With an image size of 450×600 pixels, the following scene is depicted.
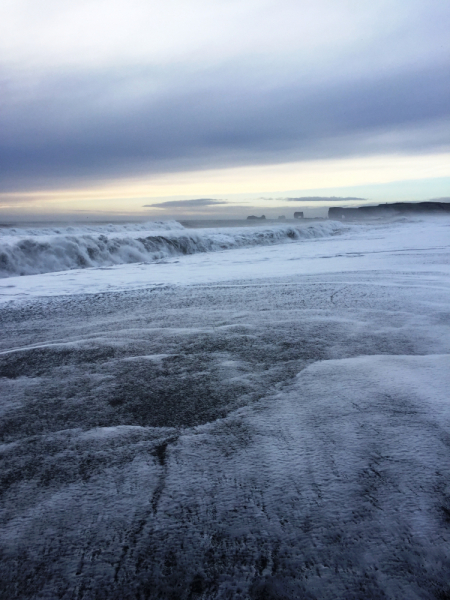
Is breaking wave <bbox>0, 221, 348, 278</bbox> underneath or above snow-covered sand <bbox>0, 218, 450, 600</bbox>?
underneath

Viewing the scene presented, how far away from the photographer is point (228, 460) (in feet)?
3.97

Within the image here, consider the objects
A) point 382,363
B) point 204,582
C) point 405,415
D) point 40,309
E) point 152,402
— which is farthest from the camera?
point 40,309

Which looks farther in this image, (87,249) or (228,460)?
(87,249)

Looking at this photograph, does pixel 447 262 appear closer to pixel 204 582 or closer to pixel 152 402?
pixel 152 402

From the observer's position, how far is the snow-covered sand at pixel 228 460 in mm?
858

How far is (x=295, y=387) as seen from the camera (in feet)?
5.60

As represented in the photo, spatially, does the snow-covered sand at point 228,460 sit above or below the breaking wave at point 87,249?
above

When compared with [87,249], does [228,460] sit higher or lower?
higher

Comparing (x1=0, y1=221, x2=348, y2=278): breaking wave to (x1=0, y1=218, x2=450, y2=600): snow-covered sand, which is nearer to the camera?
(x1=0, y1=218, x2=450, y2=600): snow-covered sand

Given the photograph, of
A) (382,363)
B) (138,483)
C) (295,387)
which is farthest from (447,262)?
(138,483)

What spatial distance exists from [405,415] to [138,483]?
936 mm

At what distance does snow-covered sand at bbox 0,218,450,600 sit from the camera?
0.86m

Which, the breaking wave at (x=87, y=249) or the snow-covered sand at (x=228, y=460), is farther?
the breaking wave at (x=87, y=249)

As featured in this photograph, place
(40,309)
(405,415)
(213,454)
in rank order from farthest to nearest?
(40,309)
(405,415)
(213,454)
